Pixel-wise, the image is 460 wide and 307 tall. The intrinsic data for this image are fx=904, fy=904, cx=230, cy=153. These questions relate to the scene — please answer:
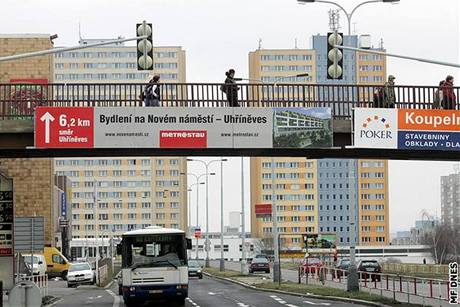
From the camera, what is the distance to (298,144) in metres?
28.7

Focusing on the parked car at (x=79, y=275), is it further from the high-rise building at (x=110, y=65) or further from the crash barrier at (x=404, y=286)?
the high-rise building at (x=110, y=65)

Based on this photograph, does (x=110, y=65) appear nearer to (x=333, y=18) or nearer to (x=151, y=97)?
(x=333, y=18)

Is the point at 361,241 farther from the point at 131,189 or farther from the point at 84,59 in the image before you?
the point at 84,59

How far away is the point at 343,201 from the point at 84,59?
5600cm

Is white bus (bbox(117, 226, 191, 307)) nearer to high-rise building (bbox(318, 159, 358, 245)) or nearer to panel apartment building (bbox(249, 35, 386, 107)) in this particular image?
panel apartment building (bbox(249, 35, 386, 107))

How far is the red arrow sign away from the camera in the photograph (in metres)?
27.6

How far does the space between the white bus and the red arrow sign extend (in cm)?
474

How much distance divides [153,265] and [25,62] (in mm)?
45209

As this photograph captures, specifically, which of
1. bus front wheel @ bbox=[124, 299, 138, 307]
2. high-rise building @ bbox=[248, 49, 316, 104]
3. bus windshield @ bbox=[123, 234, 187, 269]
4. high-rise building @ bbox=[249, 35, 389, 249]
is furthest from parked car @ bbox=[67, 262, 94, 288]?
high-rise building @ bbox=[249, 35, 389, 249]

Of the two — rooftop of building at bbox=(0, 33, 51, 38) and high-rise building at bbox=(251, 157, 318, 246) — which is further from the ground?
rooftop of building at bbox=(0, 33, 51, 38)

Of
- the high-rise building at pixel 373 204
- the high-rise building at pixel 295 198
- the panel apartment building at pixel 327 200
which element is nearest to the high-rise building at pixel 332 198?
the panel apartment building at pixel 327 200

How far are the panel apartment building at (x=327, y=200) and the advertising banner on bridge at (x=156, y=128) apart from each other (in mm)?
132621

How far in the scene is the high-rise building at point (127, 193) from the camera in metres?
171

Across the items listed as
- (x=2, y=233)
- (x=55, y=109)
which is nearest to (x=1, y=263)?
(x=2, y=233)
